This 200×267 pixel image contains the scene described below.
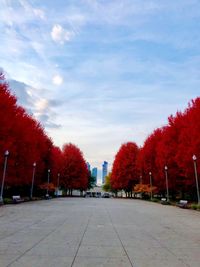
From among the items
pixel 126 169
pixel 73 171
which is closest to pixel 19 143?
pixel 126 169

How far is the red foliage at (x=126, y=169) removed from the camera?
89812mm

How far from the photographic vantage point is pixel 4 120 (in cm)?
3803

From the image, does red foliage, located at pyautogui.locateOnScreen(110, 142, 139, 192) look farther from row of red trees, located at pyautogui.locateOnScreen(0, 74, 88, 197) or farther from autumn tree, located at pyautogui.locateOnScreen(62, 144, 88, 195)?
row of red trees, located at pyautogui.locateOnScreen(0, 74, 88, 197)

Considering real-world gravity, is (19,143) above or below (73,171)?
below

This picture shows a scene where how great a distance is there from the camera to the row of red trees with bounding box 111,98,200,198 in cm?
4212

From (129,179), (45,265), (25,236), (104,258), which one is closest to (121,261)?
(104,258)

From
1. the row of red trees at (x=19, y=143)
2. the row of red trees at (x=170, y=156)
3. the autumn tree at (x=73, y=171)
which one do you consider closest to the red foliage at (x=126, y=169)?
the row of red trees at (x=170, y=156)

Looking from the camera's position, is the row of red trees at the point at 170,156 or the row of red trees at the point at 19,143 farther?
the row of red trees at the point at 170,156

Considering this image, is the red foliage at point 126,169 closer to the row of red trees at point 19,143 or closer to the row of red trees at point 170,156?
the row of red trees at point 170,156

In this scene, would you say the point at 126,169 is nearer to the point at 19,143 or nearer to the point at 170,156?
the point at 170,156

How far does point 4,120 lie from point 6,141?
2.62 meters

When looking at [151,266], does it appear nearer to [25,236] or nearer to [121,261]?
[121,261]

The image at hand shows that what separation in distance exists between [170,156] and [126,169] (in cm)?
3822

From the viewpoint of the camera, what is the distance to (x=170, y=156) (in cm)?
5284
